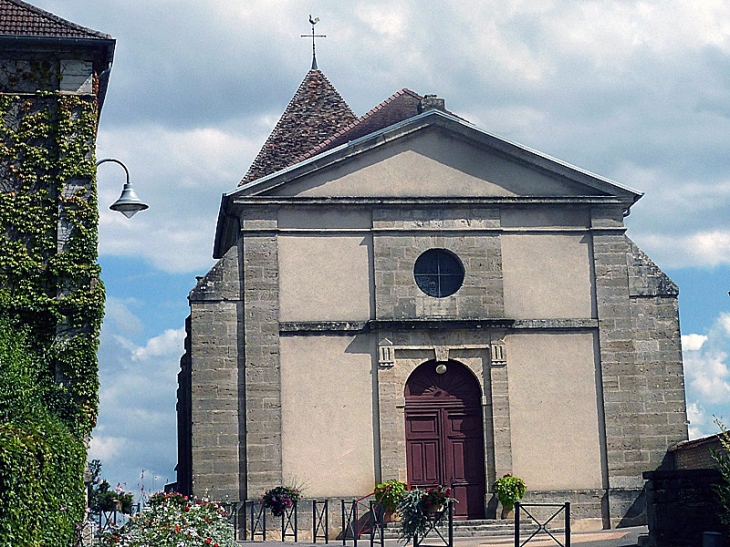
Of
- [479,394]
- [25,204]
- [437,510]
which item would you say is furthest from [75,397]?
[479,394]

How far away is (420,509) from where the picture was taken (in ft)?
56.4

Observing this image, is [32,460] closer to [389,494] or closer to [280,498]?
[280,498]

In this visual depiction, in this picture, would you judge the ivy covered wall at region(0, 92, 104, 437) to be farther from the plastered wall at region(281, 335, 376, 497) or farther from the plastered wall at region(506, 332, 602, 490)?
the plastered wall at region(506, 332, 602, 490)

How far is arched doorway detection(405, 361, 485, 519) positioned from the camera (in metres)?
22.6

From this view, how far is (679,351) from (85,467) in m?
11.9

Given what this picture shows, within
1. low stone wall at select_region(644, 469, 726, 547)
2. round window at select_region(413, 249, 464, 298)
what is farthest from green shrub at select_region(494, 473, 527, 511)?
low stone wall at select_region(644, 469, 726, 547)

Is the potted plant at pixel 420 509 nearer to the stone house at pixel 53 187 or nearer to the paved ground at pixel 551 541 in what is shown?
the paved ground at pixel 551 541

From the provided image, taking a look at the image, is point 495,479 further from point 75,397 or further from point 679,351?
point 75,397

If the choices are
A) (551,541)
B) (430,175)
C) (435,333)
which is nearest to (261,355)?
(435,333)

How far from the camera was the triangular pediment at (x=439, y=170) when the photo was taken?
909 inches

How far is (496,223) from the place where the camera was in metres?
23.4

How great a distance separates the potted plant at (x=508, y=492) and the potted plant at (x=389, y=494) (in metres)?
1.81

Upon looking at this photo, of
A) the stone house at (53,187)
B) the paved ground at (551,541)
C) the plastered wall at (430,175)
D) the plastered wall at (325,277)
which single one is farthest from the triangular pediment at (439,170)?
the paved ground at (551,541)

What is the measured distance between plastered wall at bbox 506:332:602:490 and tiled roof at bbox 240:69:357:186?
25.4 feet
